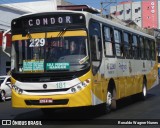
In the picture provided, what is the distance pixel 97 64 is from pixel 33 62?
1.92 metres

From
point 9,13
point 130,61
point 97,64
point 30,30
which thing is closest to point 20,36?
point 30,30

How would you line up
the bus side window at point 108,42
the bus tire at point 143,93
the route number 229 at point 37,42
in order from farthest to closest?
the bus tire at point 143,93
the bus side window at point 108,42
the route number 229 at point 37,42

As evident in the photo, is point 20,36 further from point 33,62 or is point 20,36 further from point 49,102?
point 49,102

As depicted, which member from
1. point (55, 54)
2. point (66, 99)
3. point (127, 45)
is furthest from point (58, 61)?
point (127, 45)

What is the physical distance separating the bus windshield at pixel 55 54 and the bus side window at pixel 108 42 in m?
1.86

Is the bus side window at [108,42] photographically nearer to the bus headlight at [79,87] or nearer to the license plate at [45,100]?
the bus headlight at [79,87]

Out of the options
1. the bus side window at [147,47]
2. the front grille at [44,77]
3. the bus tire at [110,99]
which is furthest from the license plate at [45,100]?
the bus side window at [147,47]

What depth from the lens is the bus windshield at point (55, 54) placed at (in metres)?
12.1

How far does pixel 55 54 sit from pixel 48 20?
42.7 inches

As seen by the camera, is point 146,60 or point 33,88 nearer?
point 33,88

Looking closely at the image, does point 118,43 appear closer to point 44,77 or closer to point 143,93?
point 44,77

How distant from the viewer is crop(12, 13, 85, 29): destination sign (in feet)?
40.7

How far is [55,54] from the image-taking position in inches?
481

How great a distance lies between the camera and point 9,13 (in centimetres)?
3388
